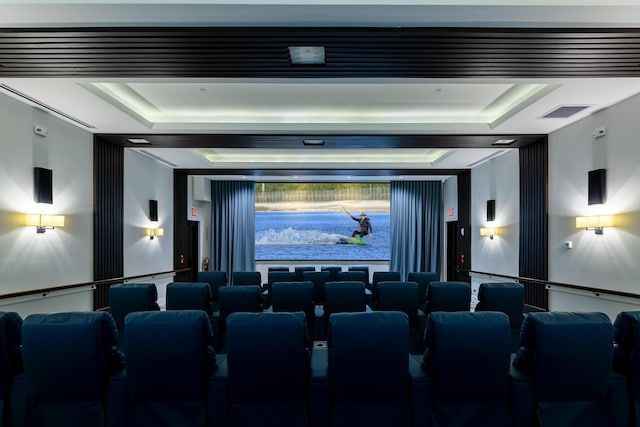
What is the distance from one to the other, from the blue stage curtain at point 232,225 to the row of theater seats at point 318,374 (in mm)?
8202

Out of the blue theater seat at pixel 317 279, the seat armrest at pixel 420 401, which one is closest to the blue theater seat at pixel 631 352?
the seat armrest at pixel 420 401

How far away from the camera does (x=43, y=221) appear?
4473mm

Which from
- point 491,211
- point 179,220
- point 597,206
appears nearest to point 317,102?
point 597,206

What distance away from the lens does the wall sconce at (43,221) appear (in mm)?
4380

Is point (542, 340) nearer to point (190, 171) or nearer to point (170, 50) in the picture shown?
point (170, 50)

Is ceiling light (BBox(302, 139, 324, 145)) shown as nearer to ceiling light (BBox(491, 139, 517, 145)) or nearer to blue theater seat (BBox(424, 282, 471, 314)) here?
ceiling light (BBox(491, 139, 517, 145))

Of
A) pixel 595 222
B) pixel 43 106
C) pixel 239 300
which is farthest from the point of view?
pixel 595 222

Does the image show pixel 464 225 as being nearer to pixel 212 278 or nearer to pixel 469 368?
pixel 212 278

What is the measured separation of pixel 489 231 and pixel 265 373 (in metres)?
6.29

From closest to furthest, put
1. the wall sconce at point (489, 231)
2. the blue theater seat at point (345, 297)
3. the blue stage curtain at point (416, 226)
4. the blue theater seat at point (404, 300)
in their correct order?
the blue theater seat at point (345, 297)
the blue theater seat at point (404, 300)
the wall sconce at point (489, 231)
the blue stage curtain at point (416, 226)

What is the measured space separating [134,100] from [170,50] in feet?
7.60

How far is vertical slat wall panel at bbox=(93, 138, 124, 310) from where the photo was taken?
5.64 m

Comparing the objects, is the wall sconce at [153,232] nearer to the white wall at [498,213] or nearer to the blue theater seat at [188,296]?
the blue theater seat at [188,296]

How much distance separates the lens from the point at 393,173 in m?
8.89
